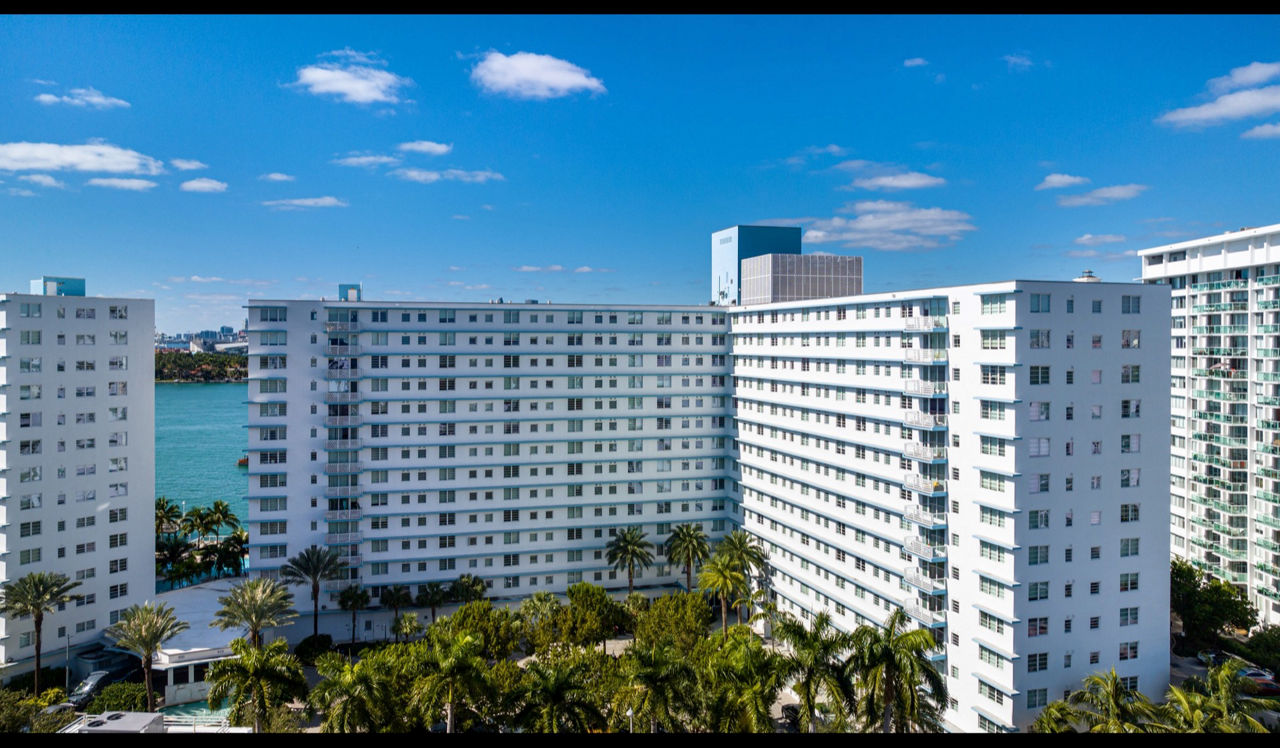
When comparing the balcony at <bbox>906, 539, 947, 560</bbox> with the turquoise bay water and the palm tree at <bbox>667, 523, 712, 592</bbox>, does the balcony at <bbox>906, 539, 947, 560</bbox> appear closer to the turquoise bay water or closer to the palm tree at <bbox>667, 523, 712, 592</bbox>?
the palm tree at <bbox>667, 523, 712, 592</bbox>

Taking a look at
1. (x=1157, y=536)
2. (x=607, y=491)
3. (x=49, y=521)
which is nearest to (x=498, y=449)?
(x=607, y=491)

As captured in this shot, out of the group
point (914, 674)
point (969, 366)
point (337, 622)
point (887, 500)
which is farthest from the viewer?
point (337, 622)

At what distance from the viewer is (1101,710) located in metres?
34.6

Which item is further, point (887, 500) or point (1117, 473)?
point (887, 500)

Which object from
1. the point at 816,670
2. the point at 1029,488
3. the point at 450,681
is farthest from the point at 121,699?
the point at 1029,488

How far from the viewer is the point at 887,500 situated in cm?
4481

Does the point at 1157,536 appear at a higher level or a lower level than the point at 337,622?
higher

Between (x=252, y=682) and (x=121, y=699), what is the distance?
17.7 m

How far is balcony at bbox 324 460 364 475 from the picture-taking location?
5544cm

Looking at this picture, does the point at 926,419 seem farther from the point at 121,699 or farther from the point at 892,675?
the point at 121,699

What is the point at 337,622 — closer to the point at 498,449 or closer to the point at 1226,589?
the point at 498,449

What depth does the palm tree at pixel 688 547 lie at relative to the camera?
5675 cm
